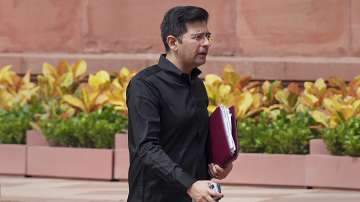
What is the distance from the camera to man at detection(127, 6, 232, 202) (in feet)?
17.9

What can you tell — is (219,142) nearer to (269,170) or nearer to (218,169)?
(218,169)

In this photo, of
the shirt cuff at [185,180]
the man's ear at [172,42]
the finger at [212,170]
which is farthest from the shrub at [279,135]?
the shirt cuff at [185,180]

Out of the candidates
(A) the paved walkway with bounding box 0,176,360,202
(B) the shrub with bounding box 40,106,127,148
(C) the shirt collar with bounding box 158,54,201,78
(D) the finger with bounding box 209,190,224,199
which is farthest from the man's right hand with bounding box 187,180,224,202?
(B) the shrub with bounding box 40,106,127,148

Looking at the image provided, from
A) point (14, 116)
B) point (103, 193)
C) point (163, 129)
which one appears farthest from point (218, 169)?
point (14, 116)

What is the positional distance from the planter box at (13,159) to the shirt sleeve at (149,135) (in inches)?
272

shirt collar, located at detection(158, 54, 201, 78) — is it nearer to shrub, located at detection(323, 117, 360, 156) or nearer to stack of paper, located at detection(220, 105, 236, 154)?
stack of paper, located at detection(220, 105, 236, 154)

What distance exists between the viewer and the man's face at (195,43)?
5.52 metres

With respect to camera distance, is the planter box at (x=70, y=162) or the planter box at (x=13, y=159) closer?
the planter box at (x=70, y=162)

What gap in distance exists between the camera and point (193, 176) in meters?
5.55

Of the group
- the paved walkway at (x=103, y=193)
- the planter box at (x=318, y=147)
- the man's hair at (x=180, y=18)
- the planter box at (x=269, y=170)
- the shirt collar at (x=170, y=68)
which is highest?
the man's hair at (x=180, y=18)

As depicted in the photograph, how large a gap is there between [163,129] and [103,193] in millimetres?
5612

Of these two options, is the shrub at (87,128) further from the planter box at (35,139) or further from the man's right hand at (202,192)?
the man's right hand at (202,192)

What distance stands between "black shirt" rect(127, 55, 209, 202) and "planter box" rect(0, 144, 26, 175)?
22.4ft

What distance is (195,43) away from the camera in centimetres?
552
